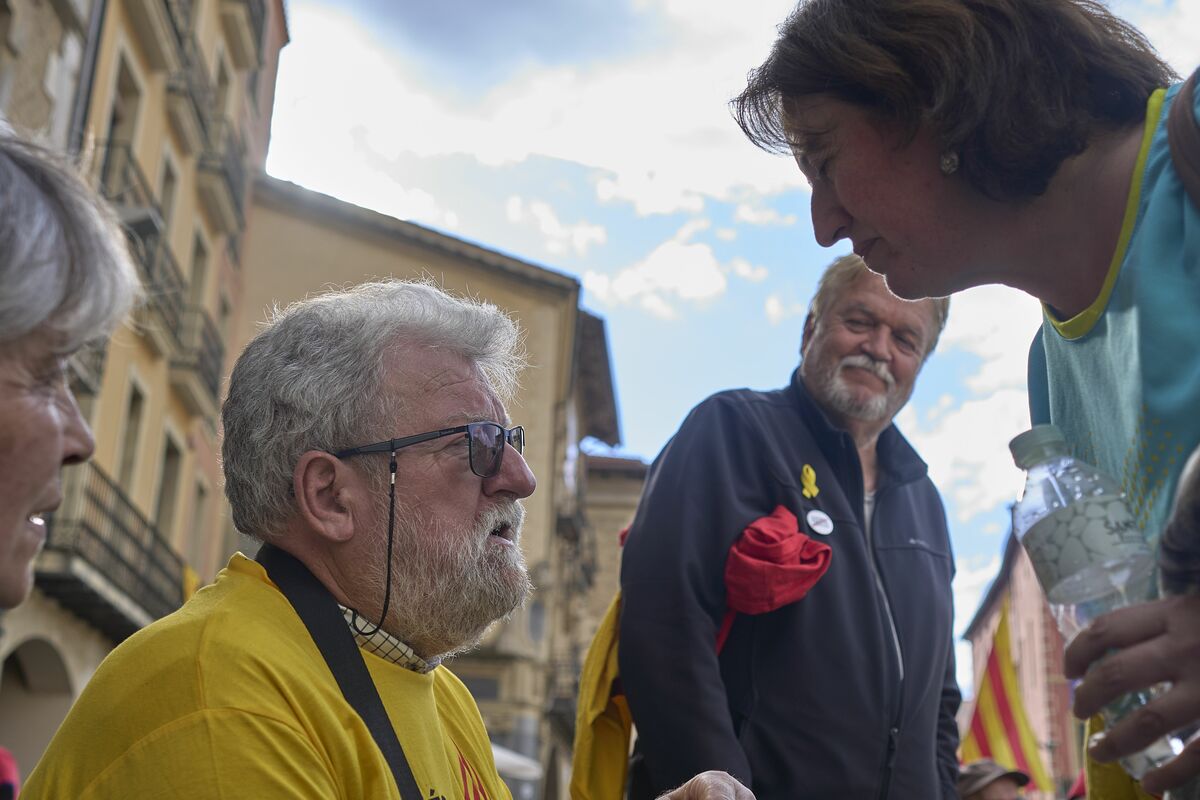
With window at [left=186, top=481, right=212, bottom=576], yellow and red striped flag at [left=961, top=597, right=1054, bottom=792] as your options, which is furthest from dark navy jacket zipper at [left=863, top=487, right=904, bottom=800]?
window at [left=186, top=481, right=212, bottom=576]

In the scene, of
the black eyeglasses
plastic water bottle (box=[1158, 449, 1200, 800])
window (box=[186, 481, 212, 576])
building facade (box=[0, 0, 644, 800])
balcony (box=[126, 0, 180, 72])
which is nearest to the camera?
plastic water bottle (box=[1158, 449, 1200, 800])

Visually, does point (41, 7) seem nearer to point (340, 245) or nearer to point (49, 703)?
point (49, 703)

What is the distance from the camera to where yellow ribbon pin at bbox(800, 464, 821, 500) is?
12.7 ft

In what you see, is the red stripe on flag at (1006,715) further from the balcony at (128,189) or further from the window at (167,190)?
the window at (167,190)

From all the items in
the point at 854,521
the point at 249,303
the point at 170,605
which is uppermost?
the point at 249,303

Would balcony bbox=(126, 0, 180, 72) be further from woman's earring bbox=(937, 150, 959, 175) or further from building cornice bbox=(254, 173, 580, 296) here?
woman's earring bbox=(937, 150, 959, 175)

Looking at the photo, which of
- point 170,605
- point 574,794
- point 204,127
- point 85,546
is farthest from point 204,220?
point 574,794

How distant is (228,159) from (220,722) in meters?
21.5

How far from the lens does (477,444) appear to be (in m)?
3.22

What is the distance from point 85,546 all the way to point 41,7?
19.2 feet

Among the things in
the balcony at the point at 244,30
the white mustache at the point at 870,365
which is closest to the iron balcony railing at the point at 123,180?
the balcony at the point at 244,30

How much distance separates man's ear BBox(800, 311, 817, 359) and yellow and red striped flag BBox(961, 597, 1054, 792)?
7334mm

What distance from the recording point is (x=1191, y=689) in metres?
1.58

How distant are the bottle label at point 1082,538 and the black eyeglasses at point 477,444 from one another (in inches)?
61.9
